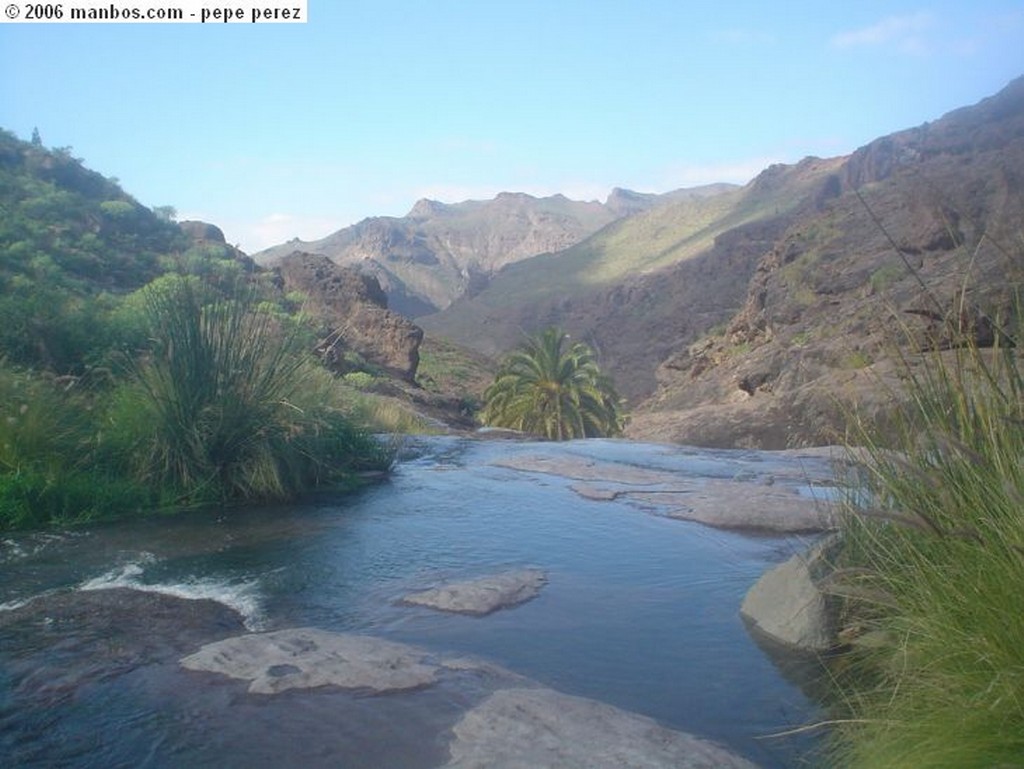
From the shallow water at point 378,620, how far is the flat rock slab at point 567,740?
163 mm

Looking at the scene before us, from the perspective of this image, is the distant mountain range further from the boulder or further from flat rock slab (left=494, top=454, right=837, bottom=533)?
the boulder

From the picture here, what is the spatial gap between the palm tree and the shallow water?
19.3m

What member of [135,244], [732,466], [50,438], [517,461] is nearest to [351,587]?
[50,438]

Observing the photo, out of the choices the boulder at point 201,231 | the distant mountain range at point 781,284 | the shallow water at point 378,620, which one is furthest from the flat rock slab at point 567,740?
the boulder at point 201,231

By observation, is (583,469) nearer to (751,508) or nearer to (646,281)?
(751,508)

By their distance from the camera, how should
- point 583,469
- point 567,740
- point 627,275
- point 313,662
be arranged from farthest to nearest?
1. point 627,275
2. point 583,469
3. point 313,662
4. point 567,740

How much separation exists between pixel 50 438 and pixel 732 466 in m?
8.95

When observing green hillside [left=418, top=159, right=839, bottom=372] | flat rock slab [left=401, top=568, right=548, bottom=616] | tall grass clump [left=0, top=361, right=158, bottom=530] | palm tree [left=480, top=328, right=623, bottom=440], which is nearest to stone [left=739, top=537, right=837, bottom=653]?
flat rock slab [left=401, top=568, right=548, bottom=616]

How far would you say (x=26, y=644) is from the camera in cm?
475

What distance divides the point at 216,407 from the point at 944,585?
23.1 feet

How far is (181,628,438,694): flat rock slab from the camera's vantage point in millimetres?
4340

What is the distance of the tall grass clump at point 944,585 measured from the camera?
2.92 metres

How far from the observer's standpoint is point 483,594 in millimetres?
5891

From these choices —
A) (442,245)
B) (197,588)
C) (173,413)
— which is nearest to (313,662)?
(197,588)
